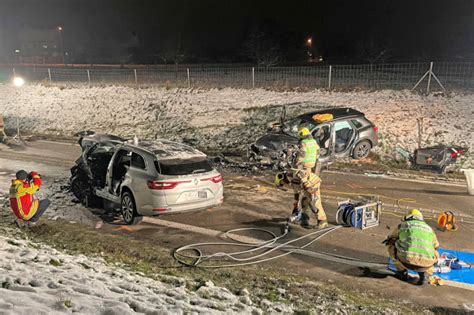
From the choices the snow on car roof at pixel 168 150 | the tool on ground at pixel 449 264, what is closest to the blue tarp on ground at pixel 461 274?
the tool on ground at pixel 449 264

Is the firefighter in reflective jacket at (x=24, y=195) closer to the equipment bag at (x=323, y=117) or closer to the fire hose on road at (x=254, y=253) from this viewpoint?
the fire hose on road at (x=254, y=253)

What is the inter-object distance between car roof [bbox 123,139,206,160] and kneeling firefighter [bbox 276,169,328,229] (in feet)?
6.24

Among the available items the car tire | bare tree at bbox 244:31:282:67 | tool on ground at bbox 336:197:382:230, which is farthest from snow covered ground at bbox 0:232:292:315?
bare tree at bbox 244:31:282:67

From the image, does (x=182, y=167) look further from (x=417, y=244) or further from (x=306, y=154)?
(x=417, y=244)

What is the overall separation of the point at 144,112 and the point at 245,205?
521 inches

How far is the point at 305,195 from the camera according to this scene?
8.31 meters

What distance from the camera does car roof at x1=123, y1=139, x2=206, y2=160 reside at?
846 centimetres

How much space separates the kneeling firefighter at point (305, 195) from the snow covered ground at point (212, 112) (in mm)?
6563

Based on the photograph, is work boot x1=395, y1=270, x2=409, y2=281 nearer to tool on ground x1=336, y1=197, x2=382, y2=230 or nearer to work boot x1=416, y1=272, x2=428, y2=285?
work boot x1=416, y1=272, x2=428, y2=285

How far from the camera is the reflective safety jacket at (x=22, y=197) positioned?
8.05 m

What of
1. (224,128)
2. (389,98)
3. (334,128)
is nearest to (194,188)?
(334,128)

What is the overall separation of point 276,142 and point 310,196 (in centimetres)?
445

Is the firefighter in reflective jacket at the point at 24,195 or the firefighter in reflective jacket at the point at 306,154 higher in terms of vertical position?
the firefighter in reflective jacket at the point at 306,154

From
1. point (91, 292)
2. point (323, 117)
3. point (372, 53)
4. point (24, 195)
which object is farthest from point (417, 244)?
point (372, 53)
